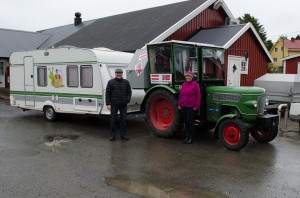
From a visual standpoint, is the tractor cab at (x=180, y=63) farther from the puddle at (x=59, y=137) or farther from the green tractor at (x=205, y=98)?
the puddle at (x=59, y=137)

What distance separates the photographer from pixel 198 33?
1759 cm

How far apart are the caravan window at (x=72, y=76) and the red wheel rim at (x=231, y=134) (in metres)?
4.92

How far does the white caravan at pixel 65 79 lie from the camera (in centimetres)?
956

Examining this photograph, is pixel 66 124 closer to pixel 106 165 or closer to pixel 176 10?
pixel 106 165

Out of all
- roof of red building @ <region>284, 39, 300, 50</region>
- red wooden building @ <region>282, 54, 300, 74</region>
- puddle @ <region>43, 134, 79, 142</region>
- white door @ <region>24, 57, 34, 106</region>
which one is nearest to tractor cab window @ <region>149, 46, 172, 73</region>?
puddle @ <region>43, 134, 79, 142</region>

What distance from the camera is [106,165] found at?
607 centimetres

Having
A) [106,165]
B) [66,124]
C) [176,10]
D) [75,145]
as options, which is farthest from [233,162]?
[176,10]

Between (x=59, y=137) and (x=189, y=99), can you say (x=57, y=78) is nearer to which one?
(x=59, y=137)

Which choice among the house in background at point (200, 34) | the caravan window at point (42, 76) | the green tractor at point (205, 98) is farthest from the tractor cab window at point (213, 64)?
the house in background at point (200, 34)

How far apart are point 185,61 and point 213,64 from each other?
0.89m

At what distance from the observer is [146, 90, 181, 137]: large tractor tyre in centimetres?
792

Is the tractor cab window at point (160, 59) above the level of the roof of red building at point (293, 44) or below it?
below

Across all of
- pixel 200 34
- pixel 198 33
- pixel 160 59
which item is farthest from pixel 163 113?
pixel 198 33

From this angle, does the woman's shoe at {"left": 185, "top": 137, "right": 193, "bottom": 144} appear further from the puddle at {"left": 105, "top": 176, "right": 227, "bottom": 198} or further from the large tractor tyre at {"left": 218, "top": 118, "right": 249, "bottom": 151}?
the puddle at {"left": 105, "top": 176, "right": 227, "bottom": 198}
